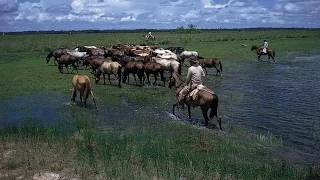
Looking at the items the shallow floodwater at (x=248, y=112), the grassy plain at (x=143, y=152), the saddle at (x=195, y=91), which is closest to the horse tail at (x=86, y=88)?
the shallow floodwater at (x=248, y=112)

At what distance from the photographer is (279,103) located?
15969mm

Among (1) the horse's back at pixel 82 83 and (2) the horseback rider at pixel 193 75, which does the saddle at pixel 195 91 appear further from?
(1) the horse's back at pixel 82 83

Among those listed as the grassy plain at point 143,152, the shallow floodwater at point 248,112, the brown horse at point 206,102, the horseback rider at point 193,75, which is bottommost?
the shallow floodwater at point 248,112

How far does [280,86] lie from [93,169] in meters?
15.4

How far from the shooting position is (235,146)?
32.4 feet

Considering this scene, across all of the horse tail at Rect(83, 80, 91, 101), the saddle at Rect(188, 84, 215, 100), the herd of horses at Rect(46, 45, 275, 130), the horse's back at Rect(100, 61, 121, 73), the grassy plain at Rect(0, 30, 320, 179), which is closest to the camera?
the grassy plain at Rect(0, 30, 320, 179)

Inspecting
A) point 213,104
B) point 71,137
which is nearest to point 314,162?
point 213,104

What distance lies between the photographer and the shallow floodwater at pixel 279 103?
11.1 meters

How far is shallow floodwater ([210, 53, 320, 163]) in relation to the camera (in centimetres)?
1107

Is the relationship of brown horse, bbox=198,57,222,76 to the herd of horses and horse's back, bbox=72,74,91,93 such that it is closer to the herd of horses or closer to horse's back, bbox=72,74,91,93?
the herd of horses

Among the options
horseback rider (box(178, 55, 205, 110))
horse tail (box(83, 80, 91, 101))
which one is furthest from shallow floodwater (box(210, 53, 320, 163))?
horse tail (box(83, 80, 91, 101))

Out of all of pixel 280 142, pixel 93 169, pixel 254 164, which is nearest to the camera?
pixel 93 169

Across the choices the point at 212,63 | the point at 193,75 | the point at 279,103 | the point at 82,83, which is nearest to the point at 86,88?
the point at 82,83

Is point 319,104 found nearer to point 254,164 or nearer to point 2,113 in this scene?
Answer: point 254,164
